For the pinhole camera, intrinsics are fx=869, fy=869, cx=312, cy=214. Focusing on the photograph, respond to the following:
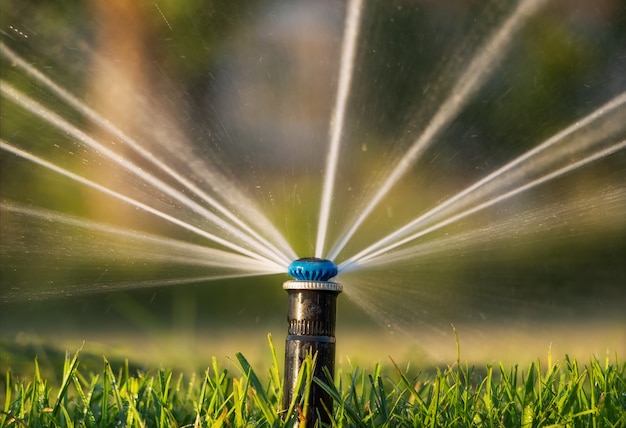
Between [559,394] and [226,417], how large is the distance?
1.04m

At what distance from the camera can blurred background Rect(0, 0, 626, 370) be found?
20.1ft

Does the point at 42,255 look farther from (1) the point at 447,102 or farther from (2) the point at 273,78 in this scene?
(1) the point at 447,102

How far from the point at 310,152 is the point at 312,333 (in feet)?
15.3

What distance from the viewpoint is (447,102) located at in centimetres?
706

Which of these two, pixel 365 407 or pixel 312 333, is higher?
pixel 312 333

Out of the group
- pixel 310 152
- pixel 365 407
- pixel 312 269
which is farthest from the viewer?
pixel 310 152

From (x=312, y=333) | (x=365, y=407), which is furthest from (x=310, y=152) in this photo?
(x=312, y=333)

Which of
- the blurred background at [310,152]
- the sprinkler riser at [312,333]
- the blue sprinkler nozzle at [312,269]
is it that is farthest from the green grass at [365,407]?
the blurred background at [310,152]

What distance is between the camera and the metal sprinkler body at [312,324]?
210 centimetres

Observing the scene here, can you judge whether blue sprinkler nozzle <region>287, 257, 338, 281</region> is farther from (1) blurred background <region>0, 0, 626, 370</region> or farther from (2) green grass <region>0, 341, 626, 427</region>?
(1) blurred background <region>0, 0, 626, 370</region>

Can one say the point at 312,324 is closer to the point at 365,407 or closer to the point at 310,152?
the point at 365,407

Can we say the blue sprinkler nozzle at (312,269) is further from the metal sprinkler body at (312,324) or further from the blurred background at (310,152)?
the blurred background at (310,152)

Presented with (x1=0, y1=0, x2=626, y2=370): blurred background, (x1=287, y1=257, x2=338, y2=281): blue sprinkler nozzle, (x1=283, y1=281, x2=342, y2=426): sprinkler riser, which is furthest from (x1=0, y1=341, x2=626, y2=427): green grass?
(x1=0, y1=0, x2=626, y2=370): blurred background

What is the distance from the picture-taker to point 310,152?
6.75 metres
